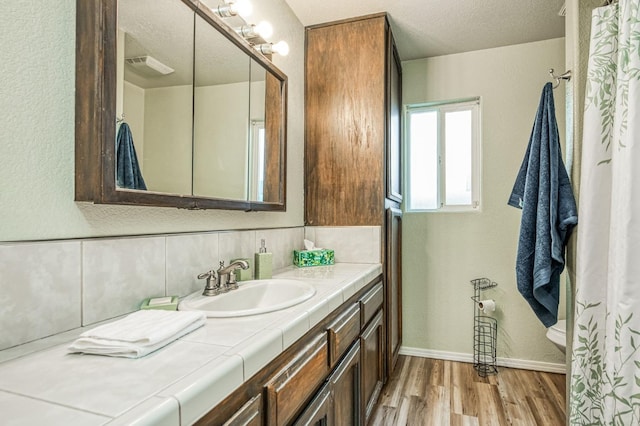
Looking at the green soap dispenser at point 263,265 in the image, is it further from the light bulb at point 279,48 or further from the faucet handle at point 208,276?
the light bulb at point 279,48

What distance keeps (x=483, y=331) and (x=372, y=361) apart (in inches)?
50.2

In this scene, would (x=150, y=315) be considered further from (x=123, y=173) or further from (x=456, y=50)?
(x=456, y=50)

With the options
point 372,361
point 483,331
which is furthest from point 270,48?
point 483,331

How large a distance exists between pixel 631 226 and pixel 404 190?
76.8 inches

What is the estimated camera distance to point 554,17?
2.31 metres

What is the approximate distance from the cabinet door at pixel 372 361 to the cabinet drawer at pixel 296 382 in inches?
22.3

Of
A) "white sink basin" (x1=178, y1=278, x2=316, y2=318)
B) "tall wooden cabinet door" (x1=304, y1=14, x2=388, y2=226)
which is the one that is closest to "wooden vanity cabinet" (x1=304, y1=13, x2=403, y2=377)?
"tall wooden cabinet door" (x1=304, y1=14, x2=388, y2=226)

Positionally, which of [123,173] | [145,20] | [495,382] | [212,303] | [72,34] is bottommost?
[495,382]

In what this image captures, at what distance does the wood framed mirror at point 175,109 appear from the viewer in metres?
0.90

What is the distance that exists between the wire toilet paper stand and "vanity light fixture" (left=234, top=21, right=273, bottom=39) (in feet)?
7.46

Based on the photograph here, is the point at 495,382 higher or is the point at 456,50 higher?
the point at 456,50

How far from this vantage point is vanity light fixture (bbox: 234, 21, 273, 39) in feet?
5.26

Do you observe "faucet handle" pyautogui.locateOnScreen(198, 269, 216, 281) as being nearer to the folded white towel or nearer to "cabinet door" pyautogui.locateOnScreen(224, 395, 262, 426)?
the folded white towel

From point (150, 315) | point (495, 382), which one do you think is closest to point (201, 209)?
point (150, 315)
